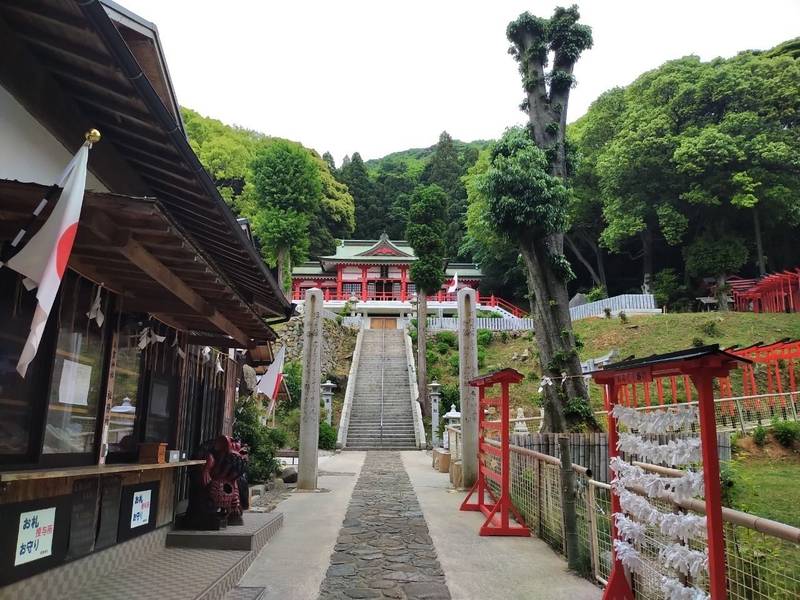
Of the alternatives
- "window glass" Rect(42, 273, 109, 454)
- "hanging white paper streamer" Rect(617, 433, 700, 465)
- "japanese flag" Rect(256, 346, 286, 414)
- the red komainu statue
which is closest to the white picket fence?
"japanese flag" Rect(256, 346, 286, 414)

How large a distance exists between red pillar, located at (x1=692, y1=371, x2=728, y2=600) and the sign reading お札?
497 centimetres

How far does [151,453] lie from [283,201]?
3280 cm

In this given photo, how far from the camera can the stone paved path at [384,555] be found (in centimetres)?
488

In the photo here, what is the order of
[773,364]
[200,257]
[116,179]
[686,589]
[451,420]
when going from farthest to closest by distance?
[773,364] < [451,420] < [116,179] < [200,257] < [686,589]

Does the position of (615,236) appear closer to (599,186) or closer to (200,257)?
(599,186)

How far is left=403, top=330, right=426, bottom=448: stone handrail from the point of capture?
843 inches

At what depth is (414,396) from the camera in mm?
24922

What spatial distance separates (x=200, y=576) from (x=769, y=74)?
37413mm

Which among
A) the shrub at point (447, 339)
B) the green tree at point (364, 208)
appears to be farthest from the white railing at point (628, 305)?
the green tree at point (364, 208)

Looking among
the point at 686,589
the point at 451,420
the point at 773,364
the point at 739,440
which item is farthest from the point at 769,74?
the point at 686,589

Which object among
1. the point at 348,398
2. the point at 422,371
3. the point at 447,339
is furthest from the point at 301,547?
the point at 447,339

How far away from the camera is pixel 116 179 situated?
462 centimetres

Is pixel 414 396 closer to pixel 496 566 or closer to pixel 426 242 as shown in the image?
pixel 426 242

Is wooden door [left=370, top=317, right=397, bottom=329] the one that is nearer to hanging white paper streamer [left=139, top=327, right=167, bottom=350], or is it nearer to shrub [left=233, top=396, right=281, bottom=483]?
shrub [left=233, top=396, right=281, bottom=483]
